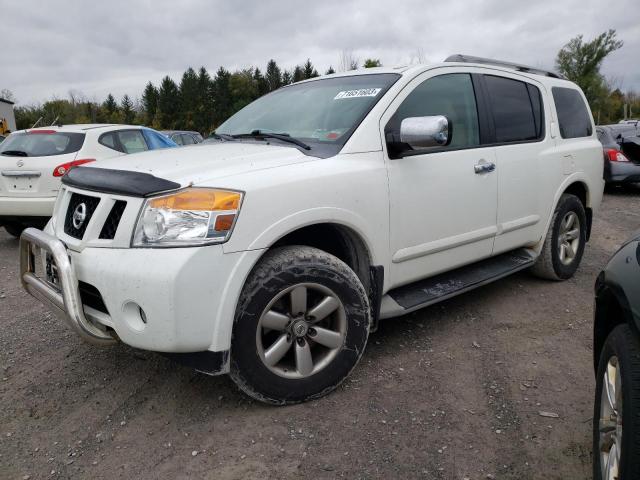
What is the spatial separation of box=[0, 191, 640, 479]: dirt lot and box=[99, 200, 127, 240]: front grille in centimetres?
94

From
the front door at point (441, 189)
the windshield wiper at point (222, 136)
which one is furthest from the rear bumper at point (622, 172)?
the windshield wiper at point (222, 136)

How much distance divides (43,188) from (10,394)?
153 inches

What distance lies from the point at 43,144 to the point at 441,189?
17.3 ft

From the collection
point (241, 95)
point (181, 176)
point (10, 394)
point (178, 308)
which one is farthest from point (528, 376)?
point (241, 95)

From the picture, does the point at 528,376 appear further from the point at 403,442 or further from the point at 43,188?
the point at 43,188

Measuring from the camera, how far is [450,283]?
3.46 meters

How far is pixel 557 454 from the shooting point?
7.36 feet

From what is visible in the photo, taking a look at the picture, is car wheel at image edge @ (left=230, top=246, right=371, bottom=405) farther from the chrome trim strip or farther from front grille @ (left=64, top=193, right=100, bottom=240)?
the chrome trim strip

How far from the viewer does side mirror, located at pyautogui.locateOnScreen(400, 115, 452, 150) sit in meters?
2.68

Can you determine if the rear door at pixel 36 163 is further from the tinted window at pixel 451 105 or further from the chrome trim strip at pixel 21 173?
the tinted window at pixel 451 105

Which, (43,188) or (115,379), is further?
(43,188)

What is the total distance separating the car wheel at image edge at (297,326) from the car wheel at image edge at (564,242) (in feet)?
7.83

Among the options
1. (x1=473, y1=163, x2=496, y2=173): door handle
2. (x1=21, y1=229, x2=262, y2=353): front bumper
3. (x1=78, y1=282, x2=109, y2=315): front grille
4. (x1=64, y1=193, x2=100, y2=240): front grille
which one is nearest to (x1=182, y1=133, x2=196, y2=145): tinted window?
(x1=473, y1=163, x2=496, y2=173): door handle

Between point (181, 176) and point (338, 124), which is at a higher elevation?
point (338, 124)
